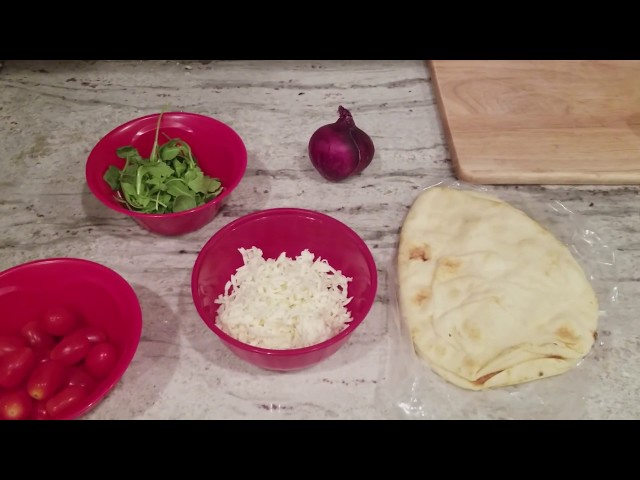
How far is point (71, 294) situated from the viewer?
4.00 feet

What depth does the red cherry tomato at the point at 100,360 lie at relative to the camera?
3.63ft

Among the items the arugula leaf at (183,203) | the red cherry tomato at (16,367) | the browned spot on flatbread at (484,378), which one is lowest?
the browned spot on flatbread at (484,378)

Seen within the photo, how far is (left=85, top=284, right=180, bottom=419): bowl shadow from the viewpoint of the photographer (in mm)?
1158

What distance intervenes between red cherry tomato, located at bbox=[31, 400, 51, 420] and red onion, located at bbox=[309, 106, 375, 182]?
35.5 inches

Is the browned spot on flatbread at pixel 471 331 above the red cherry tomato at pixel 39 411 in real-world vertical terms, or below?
above

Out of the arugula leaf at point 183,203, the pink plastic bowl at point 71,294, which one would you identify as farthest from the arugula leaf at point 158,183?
the pink plastic bowl at point 71,294

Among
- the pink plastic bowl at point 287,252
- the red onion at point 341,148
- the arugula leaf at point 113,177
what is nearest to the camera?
the pink plastic bowl at point 287,252

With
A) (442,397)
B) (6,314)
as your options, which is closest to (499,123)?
(442,397)

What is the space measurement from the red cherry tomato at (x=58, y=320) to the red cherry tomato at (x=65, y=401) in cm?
16

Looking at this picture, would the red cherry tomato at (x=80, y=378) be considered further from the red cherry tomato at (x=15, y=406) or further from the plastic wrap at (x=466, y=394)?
the plastic wrap at (x=466, y=394)

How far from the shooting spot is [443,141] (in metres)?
1.73

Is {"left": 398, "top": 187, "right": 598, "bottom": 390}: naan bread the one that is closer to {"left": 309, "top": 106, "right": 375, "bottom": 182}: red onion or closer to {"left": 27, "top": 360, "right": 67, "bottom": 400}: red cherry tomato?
{"left": 309, "top": 106, "right": 375, "bottom": 182}: red onion
